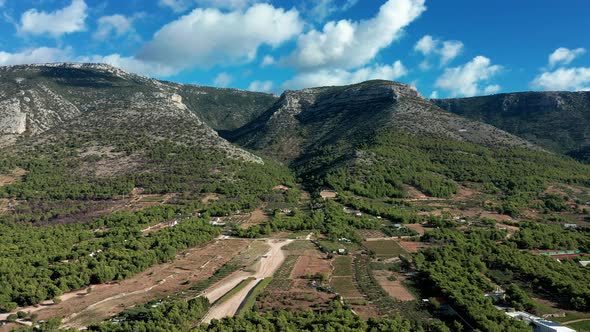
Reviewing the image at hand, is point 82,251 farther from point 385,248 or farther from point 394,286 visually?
point 385,248

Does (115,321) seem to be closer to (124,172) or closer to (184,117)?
(124,172)

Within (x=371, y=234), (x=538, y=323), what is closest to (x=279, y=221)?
(x=371, y=234)

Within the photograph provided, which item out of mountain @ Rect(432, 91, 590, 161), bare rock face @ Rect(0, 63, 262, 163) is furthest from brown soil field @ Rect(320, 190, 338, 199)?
mountain @ Rect(432, 91, 590, 161)

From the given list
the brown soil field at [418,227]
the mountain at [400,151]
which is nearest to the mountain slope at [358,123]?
the mountain at [400,151]

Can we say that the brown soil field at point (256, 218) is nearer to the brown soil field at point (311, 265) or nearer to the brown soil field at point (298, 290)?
the brown soil field at point (311, 265)

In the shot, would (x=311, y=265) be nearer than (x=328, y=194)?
Yes

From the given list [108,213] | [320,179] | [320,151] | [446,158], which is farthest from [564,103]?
[108,213]
